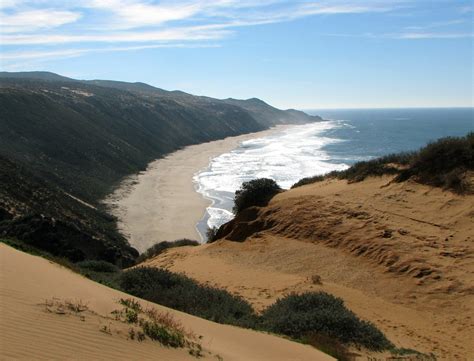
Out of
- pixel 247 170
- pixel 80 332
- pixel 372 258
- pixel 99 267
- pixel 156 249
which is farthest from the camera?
pixel 247 170

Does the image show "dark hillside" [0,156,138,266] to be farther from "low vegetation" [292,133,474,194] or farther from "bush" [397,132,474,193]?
"bush" [397,132,474,193]

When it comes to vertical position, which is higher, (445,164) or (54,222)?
(445,164)

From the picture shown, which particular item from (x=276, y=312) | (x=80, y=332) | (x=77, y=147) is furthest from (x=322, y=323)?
(x=77, y=147)

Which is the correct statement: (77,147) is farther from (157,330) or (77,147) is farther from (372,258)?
(157,330)

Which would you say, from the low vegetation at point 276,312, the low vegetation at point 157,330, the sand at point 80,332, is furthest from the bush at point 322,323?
the low vegetation at point 157,330

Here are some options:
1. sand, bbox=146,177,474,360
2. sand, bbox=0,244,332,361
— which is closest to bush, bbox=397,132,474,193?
sand, bbox=146,177,474,360

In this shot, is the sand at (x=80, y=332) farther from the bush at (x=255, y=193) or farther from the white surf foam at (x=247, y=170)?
the white surf foam at (x=247, y=170)
